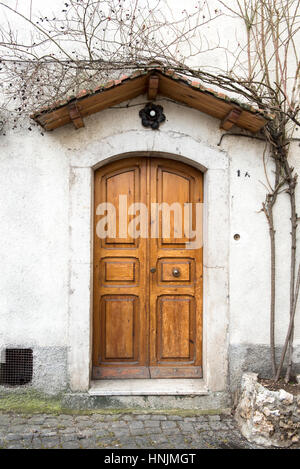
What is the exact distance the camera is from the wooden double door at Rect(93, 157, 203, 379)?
186 inches

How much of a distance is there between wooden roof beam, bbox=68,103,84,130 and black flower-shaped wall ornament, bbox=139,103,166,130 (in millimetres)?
679

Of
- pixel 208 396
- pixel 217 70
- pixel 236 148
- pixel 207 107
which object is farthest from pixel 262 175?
pixel 208 396

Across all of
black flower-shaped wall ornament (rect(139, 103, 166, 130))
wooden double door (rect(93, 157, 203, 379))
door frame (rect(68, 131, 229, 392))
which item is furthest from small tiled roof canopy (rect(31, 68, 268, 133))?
wooden double door (rect(93, 157, 203, 379))

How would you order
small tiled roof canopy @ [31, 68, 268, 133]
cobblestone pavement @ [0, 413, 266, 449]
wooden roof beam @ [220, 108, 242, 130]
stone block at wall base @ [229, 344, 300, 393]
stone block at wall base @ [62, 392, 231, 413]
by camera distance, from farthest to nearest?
Answer: stone block at wall base @ [229, 344, 300, 393], stone block at wall base @ [62, 392, 231, 413], wooden roof beam @ [220, 108, 242, 130], small tiled roof canopy @ [31, 68, 268, 133], cobblestone pavement @ [0, 413, 266, 449]

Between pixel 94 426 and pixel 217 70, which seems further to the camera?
pixel 217 70

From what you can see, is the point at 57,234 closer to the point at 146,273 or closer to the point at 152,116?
the point at 146,273

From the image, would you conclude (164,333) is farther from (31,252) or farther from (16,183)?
(16,183)

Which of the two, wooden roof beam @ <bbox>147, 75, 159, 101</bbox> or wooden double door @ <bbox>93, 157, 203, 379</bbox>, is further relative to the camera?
wooden double door @ <bbox>93, 157, 203, 379</bbox>

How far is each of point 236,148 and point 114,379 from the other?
292 centimetres

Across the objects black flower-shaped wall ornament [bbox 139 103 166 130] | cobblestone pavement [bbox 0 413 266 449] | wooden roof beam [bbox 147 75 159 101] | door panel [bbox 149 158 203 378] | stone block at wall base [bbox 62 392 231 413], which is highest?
wooden roof beam [bbox 147 75 159 101]

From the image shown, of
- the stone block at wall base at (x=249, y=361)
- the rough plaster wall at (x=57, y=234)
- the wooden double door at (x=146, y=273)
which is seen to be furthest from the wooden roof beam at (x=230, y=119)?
the stone block at wall base at (x=249, y=361)

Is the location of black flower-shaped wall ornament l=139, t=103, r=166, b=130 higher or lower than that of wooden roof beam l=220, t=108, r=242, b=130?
higher

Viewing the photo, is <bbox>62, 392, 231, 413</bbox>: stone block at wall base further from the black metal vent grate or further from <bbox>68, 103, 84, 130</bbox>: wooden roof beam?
<bbox>68, 103, 84, 130</bbox>: wooden roof beam

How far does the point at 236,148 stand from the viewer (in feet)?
15.1
